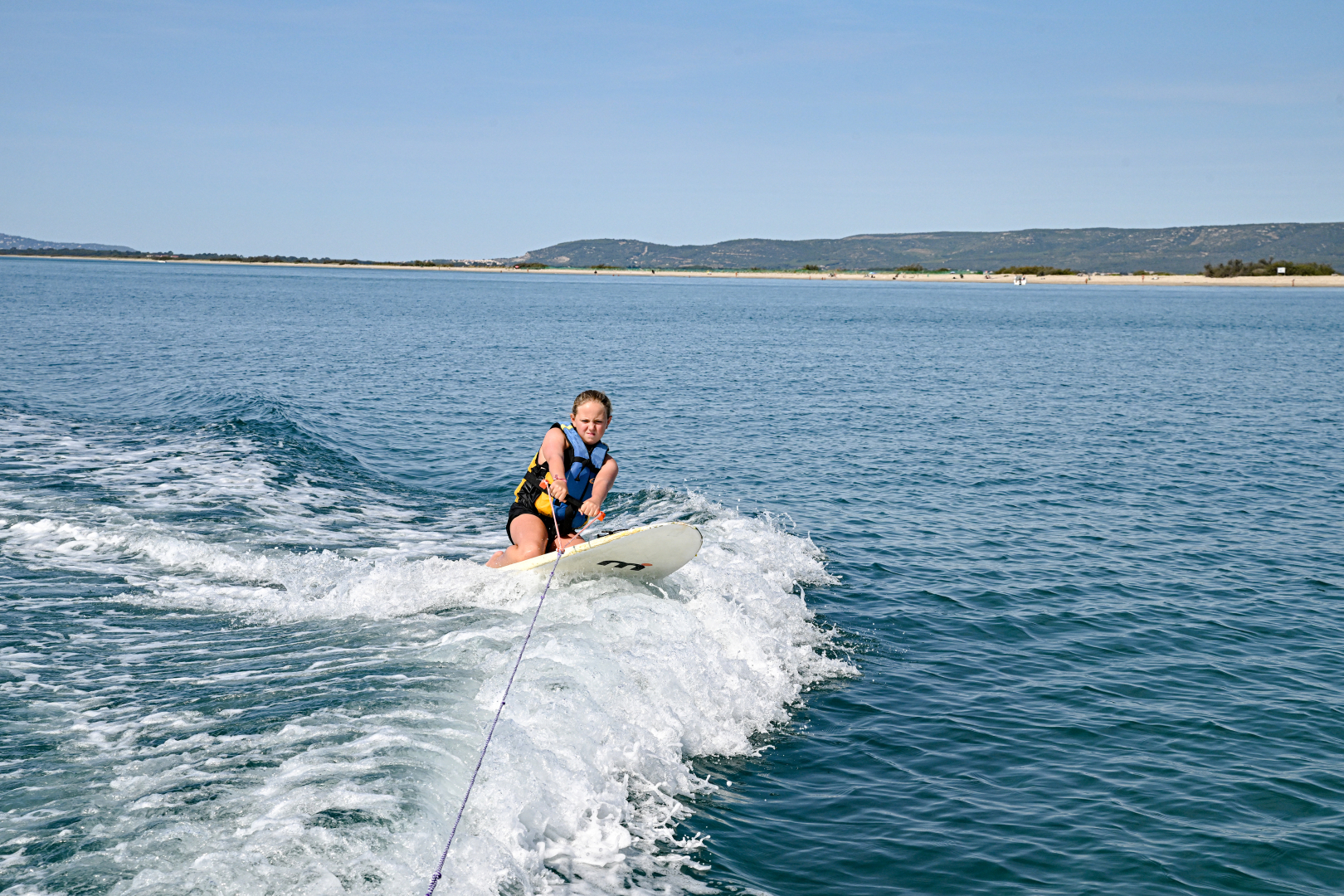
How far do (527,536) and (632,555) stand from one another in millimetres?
1153

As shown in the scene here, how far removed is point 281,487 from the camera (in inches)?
625

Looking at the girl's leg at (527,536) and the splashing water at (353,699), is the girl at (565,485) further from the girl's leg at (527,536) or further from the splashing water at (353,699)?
the splashing water at (353,699)

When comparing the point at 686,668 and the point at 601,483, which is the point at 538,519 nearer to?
the point at 601,483

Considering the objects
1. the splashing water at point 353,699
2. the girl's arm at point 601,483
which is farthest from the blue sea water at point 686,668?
the girl's arm at point 601,483

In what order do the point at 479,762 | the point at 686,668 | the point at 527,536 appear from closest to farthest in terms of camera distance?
the point at 479,762, the point at 686,668, the point at 527,536

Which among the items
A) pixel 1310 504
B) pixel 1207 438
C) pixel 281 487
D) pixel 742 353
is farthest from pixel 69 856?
pixel 742 353

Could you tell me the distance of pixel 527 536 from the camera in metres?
9.97

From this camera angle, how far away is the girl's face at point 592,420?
9414mm

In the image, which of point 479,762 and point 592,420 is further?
point 592,420

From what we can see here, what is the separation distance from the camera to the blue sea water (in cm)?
582

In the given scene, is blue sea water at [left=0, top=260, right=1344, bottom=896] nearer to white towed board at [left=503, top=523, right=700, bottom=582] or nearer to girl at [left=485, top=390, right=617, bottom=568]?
white towed board at [left=503, top=523, right=700, bottom=582]

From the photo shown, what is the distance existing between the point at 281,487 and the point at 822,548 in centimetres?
882

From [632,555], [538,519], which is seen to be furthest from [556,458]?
[632,555]

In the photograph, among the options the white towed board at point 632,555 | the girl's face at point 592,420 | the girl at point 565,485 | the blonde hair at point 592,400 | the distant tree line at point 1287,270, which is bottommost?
the white towed board at point 632,555
